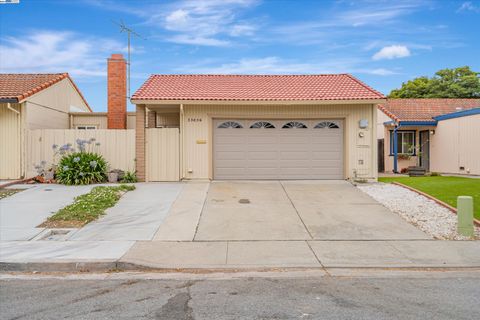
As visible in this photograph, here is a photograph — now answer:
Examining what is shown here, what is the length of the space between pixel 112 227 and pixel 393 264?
583 cm

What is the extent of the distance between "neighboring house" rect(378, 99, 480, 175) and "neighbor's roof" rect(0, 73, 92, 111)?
55.1 ft

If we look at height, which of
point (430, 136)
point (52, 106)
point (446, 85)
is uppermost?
point (446, 85)

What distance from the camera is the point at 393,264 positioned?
21.6 ft

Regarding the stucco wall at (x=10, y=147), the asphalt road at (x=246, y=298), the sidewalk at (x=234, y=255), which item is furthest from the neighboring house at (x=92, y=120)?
the asphalt road at (x=246, y=298)

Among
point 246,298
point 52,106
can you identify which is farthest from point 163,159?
point 246,298

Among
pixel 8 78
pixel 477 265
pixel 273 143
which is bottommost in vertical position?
pixel 477 265

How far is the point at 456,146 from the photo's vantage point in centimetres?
1983

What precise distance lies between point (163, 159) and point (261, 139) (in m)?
3.76

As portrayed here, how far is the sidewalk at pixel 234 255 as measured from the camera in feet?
21.2

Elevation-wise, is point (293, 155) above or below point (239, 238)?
above

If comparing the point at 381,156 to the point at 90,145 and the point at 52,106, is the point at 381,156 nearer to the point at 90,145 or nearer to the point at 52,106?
the point at 90,145

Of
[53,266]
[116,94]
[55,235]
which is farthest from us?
[116,94]

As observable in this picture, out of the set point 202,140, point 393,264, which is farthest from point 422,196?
point 202,140

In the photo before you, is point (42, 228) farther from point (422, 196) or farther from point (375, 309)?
point (422, 196)
